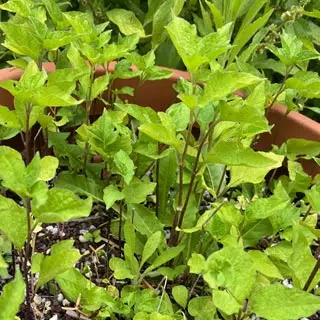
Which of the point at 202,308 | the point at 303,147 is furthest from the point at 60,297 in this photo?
the point at 303,147

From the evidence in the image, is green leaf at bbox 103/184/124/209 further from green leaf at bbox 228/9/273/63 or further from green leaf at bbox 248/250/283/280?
green leaf at bbox 228/9/273/63

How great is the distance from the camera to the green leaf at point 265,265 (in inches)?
38.5

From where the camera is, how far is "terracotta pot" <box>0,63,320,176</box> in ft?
4.39

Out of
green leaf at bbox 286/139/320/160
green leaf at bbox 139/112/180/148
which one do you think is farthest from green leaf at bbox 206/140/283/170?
green leaf at bbox 286/139/320/160

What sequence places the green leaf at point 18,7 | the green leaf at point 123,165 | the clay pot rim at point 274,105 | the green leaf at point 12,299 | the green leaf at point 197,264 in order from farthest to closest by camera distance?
1. the clay pot rim at point 274,105
2. the green leaf at point 18,7
3. the green leaf at point 123,165
4. the green leaf at point 197,264
5. the green leaf at point 12,299

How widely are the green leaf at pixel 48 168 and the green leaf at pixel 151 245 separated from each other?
0.60 ft

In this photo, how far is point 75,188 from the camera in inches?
44.9

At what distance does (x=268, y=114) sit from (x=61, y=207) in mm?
641

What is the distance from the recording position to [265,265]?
995mm

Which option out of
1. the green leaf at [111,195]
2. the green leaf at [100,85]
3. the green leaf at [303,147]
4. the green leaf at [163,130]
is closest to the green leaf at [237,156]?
the green leaf at [163,130]

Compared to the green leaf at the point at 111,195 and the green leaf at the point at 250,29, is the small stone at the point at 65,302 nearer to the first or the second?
the green leaf at the point at 111,195

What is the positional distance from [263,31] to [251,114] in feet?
2.13

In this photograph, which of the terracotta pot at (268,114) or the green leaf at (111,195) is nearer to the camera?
the green leaf at (111,195)

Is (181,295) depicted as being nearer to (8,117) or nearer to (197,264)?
(197,264)
